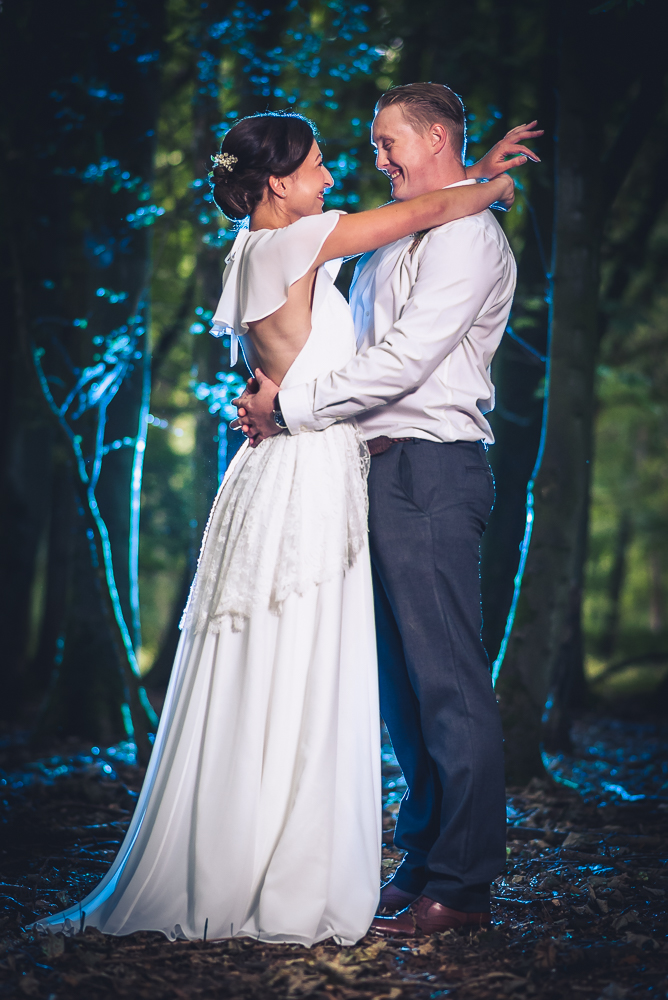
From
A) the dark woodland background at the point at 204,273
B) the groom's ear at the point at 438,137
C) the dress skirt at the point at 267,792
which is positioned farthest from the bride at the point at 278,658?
the dark woodland background at the point at 204,273

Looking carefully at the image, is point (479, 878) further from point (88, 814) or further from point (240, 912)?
point (88, 814)

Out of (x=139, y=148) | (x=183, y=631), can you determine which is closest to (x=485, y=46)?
(x=139, y=148)

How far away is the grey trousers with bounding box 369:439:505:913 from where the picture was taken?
2658 millimetres

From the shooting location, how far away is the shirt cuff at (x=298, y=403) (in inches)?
109

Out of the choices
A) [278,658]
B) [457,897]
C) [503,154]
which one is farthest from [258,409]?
[457,897]

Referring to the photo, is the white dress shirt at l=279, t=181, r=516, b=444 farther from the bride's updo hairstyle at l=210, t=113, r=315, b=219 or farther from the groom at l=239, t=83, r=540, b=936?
the bride's updo hairstyle at l=210, t=113, r=315, b=219

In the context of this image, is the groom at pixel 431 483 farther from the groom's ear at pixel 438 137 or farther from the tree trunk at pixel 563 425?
the tree trunk at pixel 563 425

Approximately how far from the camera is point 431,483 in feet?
9.15

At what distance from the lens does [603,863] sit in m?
3.59

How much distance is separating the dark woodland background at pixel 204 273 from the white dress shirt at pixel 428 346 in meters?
1.67

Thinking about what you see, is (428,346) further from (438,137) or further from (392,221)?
(438,137)

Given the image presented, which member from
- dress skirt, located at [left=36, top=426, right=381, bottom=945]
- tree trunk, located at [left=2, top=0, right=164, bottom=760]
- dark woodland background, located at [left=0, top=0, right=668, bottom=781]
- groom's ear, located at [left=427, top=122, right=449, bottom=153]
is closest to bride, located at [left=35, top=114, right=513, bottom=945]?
dress skirt, located at [left=36, top=426, right=381, bottom=945]

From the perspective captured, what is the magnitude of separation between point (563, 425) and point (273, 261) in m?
2.86

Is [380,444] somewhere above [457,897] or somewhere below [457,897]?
above
